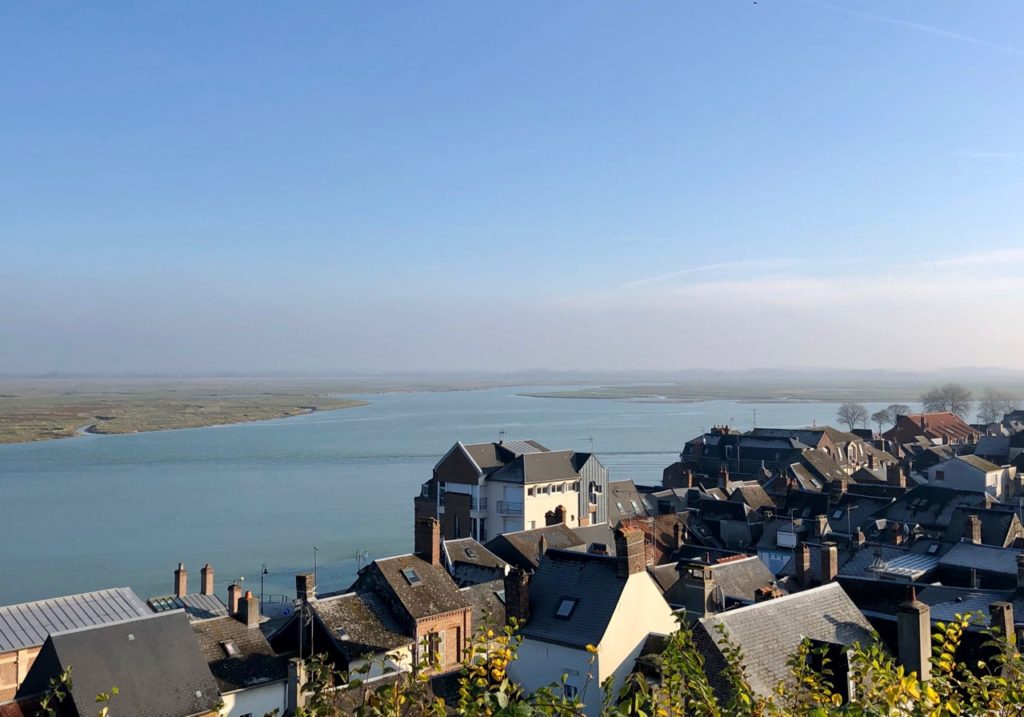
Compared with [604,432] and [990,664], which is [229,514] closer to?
[990,664]

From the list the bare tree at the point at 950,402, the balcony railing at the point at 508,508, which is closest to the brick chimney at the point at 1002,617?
the balcony railing at the point at 508,508

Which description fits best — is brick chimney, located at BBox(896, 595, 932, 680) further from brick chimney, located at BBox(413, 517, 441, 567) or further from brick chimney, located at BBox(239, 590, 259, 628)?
brick chimney, located at BBox(239, 590, 259, 628)

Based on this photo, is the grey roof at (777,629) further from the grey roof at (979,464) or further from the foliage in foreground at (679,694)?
the grey roof at (979,464)

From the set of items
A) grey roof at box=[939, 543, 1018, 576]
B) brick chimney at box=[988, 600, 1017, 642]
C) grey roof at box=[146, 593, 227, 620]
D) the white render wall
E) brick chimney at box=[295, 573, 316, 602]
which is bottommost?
grey roof at box=[146, 593, 227, 620]

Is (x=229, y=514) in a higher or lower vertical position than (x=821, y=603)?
lower

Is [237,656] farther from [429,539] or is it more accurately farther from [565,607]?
[565,607]

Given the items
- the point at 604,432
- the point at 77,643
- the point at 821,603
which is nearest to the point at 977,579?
the point at 821,603

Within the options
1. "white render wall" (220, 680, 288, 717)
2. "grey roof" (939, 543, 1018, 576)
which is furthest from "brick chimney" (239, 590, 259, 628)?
"grey roof" (939, 543, 1018, 576)
